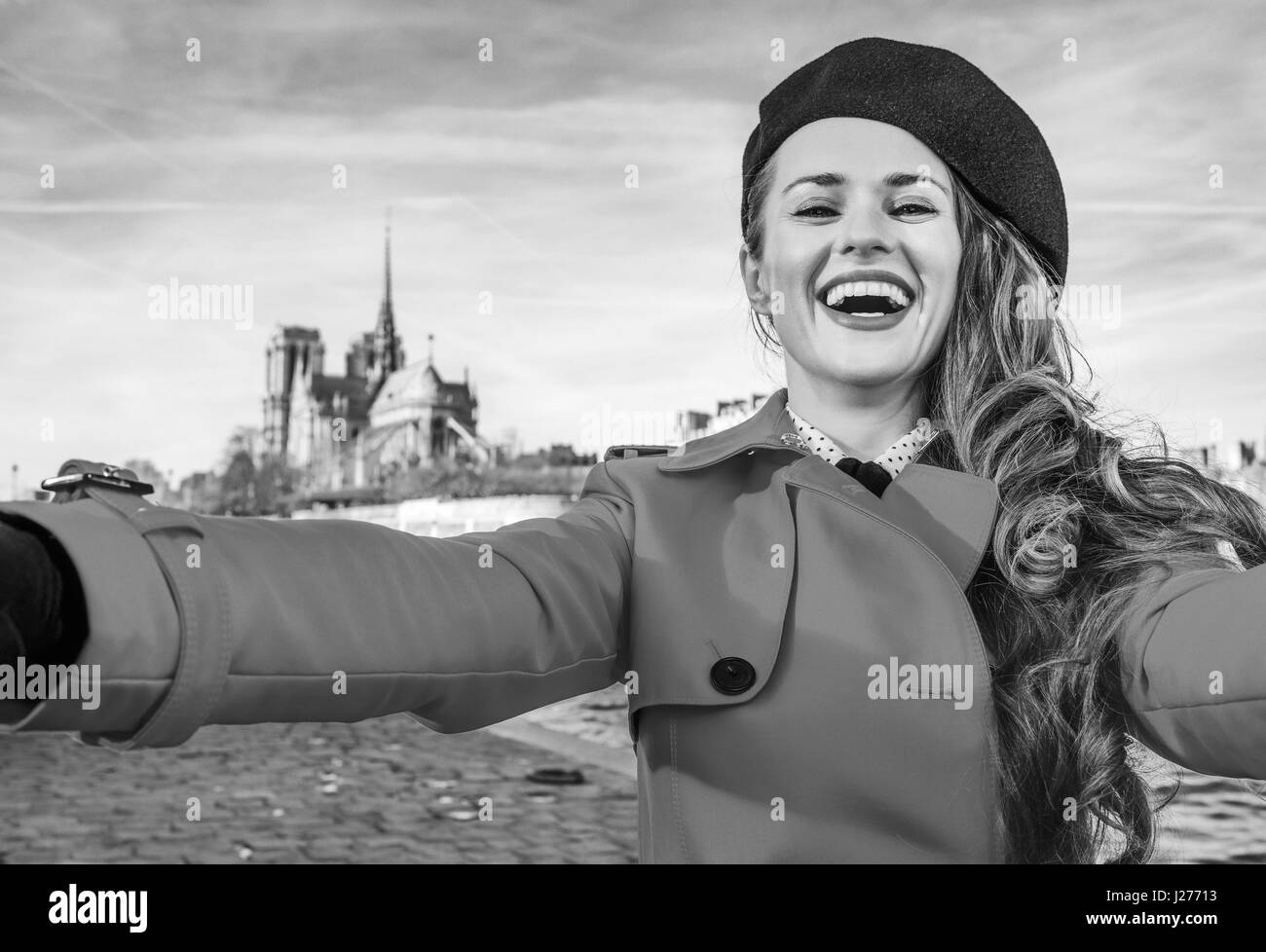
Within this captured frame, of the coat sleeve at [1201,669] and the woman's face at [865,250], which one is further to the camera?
the woman's face at [865,250]

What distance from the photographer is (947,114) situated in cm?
238

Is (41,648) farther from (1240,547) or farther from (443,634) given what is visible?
(1240,547)

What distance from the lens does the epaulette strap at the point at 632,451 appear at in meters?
2.48

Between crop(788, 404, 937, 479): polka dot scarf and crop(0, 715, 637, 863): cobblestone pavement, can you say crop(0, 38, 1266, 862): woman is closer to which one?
crop(788, 404, 937, 479): polka dot scarf

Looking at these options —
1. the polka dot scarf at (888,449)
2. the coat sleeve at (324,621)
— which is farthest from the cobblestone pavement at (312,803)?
the coat sleeve at (324,621)

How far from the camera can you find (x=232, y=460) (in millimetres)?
86062

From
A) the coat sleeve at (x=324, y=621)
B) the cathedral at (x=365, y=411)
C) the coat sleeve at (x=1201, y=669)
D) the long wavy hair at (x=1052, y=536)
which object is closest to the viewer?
the coat sleeve at (x=324, y=621)

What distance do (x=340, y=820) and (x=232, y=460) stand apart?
8071cm

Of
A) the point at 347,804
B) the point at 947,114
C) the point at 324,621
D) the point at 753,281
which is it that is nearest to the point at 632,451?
the point at 753,281

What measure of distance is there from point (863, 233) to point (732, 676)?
2.83ft

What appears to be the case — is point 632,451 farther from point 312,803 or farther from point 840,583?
point 312,803

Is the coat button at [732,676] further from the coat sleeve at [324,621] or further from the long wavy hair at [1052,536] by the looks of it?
the long wavy hair at [1052,536]

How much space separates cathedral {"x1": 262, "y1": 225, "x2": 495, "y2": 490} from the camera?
88.1 meters
